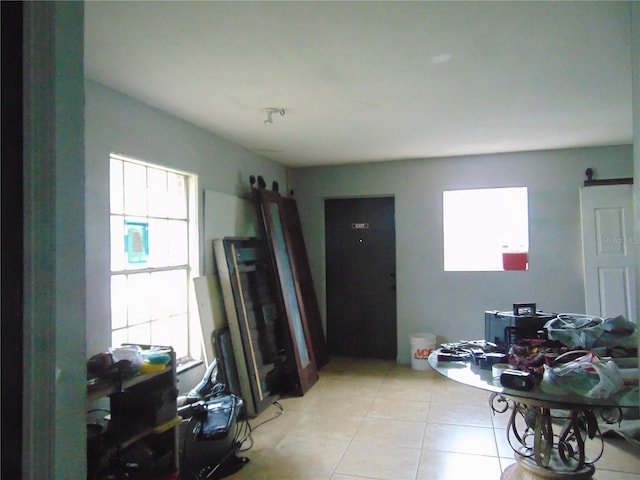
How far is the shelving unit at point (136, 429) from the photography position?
2148 mm

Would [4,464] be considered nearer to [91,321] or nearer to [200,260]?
[91,321]

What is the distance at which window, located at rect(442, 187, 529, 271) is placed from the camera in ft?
16.1

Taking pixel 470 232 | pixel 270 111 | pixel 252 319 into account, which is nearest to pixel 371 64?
pixel 270 111

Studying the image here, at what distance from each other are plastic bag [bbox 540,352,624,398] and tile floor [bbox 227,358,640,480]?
1.03 meters

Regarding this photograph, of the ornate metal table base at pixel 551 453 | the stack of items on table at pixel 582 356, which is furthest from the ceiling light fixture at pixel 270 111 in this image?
the ornate metal table base at pixel 551 453

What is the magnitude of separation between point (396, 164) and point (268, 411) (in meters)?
3.20

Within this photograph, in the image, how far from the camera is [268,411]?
150 inches

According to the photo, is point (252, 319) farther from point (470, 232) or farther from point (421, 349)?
point (470, 232)

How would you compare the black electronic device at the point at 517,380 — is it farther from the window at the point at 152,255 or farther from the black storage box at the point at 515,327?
the window at the point at 152,255

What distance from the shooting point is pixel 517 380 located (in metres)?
2.00

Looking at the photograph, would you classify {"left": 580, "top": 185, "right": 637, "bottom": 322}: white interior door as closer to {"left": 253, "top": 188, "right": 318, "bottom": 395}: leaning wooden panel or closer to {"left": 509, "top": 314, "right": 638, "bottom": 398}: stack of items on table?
{"left": 509, "top": 314, "right": 638, "bottom": 398}: stack of items on table

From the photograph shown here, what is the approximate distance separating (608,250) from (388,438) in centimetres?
314

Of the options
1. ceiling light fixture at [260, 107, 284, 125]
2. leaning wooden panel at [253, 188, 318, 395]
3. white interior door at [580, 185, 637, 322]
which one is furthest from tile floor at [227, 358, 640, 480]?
ceiling light fixture at [260, 107, 284, 125]

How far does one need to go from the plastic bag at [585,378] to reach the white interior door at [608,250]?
9.47 ft
